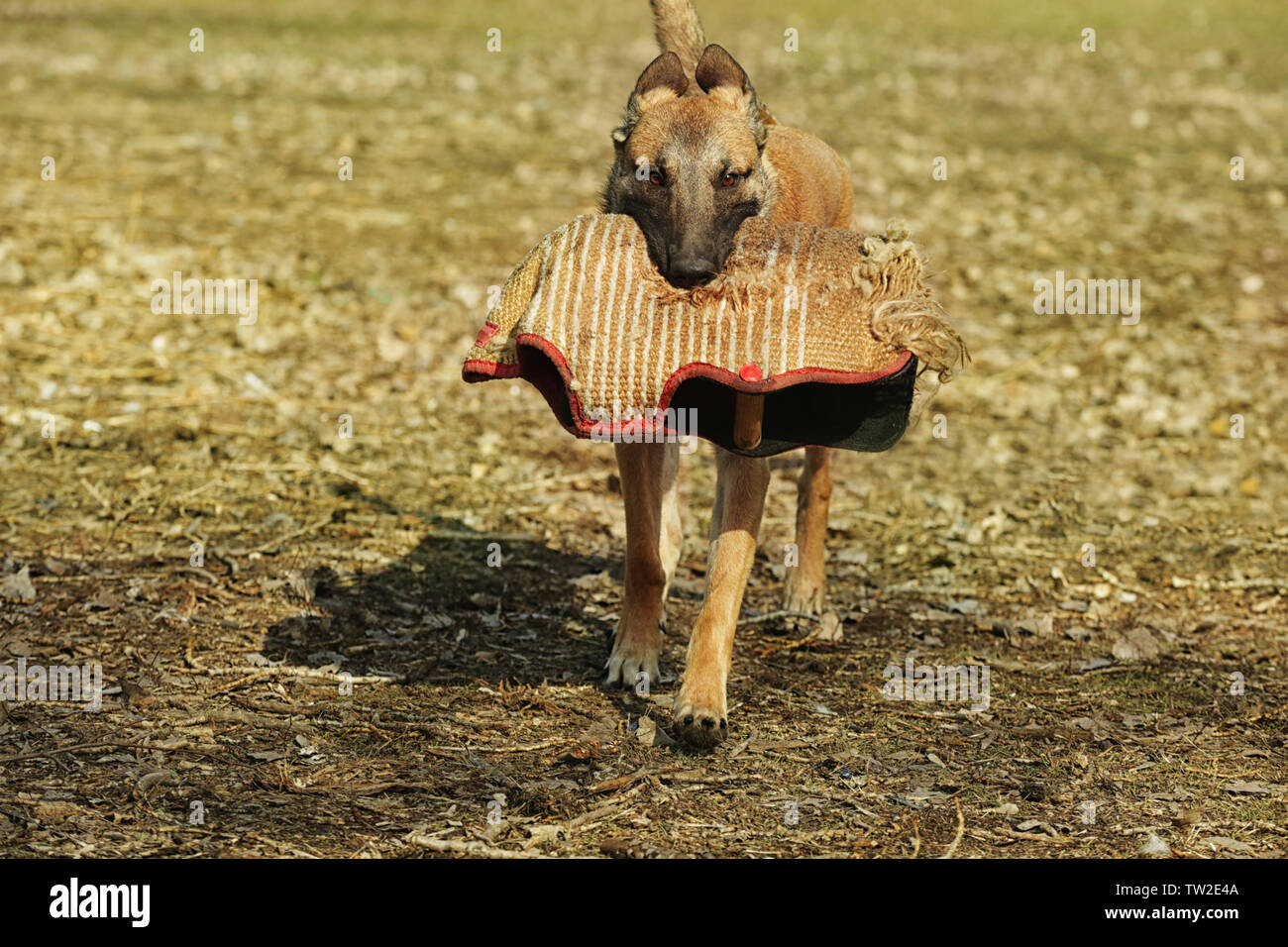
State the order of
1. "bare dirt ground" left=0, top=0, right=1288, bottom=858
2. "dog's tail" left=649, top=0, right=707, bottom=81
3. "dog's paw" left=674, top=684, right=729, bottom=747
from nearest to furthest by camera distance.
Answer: "bare dirt ground" left=0, top=0, right=1288, bottom=858, "dog's paw" left=674, top=684, right=729, bottom=747, "dog's tail" left=649, top=0, right=707, bottom=81

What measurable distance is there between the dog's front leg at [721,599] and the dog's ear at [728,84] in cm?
127

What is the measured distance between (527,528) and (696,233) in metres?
2.53

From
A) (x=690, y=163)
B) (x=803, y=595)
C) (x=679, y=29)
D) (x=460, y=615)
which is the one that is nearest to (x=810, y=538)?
(x=803, y=595)

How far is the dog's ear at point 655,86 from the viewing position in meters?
5.32

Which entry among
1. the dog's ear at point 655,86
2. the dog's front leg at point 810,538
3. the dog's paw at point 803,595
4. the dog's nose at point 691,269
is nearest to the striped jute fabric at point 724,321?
the dog's nose at point 691,269

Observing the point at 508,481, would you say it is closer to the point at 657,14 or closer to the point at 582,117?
the point at 657,14

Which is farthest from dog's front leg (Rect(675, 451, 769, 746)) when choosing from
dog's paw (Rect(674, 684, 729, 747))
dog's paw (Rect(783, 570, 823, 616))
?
dog's paw (Rect(783, 570, 823, 616))

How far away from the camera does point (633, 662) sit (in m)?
5.33

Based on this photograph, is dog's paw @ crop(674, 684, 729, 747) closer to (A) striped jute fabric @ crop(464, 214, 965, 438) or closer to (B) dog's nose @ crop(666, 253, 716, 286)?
(A) striped jute fabric @ crop(464, 214, 965, 438)

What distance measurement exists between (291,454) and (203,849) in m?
3.85

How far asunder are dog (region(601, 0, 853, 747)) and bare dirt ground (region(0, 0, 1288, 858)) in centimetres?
22

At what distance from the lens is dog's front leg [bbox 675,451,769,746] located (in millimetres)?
4695

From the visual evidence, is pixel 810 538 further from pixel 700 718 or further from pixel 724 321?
pixel 724 321

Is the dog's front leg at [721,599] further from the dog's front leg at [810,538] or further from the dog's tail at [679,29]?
the dog's tail at [679,29]
